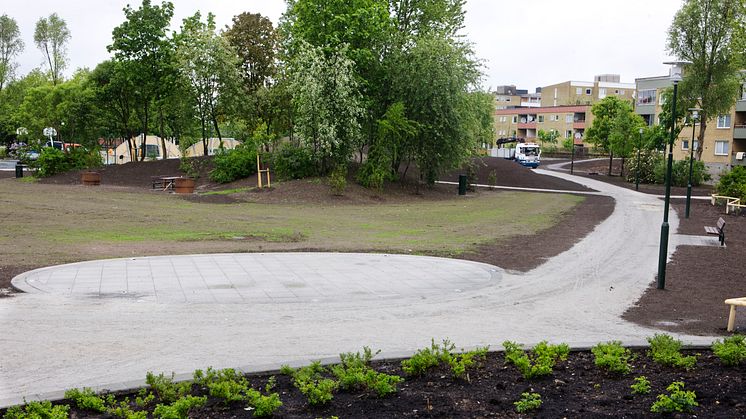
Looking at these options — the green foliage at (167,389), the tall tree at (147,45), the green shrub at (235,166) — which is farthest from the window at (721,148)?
the green foliage at (167,389)

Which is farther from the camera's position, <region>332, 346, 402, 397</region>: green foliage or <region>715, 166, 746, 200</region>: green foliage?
<region>715, 166, 746, 200</region>: green foliage

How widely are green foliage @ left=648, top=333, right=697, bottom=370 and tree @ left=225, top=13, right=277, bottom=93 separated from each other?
4373 centimetres

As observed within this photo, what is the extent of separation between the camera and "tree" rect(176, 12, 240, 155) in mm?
43278

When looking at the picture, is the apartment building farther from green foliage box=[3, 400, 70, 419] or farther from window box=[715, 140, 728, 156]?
green foliage box=[3, 400, 70, 419]

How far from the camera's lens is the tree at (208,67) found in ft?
142

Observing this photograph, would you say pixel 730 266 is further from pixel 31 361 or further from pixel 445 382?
pixel 31 361

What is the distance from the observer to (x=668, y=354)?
22.9 feet

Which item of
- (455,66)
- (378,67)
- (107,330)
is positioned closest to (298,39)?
(378,67)

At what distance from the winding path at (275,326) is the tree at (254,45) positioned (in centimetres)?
3916

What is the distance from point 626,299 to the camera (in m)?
11.5

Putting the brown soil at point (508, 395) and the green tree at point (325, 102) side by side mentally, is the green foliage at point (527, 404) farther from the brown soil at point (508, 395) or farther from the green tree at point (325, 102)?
the green tree at point (325, 102)

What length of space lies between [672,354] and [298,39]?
31770 millimetres

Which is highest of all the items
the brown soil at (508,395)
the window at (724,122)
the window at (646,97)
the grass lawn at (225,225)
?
the window at (646,97)

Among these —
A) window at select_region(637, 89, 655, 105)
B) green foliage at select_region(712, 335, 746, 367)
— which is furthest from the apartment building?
green foliage at select_region(712, 335, 746, 367)
